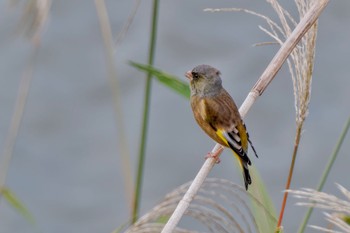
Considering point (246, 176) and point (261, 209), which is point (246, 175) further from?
point (261, 209)

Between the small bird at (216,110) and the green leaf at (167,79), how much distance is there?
3.2 inches

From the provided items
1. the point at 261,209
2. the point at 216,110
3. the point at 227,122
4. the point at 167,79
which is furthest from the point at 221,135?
the point at 261,209

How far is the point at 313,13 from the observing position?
2.68 meters

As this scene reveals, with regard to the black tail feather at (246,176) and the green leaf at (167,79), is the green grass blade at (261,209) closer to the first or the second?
the black tail feather at (246,176)

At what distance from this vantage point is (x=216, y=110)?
135 inches

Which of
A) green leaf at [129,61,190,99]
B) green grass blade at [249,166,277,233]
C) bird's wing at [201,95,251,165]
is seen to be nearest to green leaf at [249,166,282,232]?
green grass blade at [249,166,277,233]

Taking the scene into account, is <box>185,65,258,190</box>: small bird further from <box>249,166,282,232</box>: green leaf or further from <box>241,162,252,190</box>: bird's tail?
<box>249,166,282,232</box>: green leaf

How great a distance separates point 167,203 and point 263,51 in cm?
517

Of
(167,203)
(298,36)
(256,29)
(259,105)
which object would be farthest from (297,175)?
(167,203)

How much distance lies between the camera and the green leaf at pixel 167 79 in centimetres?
304

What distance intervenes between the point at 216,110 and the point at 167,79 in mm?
354

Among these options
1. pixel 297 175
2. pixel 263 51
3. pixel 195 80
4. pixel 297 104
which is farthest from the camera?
pixel 263 51

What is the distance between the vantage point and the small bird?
10.5 ft

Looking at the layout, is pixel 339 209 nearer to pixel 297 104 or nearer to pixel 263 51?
pixel 297 104
